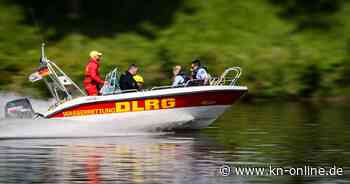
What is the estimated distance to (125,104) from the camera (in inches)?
936

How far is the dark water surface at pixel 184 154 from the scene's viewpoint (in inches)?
701

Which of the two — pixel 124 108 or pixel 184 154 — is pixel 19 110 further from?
pixel 184 154

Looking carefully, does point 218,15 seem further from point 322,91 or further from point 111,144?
point 111,144

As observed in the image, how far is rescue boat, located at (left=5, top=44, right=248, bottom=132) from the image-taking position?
23.7 metres

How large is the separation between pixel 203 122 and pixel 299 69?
14698 millimetres

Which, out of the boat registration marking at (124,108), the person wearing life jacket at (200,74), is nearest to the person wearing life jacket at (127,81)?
the boat registration marking at (124,108)

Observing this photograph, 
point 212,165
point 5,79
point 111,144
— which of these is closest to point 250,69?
point 5,79

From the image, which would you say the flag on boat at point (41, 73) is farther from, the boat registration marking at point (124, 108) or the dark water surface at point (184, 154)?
the dark water surface at point (184, 154)

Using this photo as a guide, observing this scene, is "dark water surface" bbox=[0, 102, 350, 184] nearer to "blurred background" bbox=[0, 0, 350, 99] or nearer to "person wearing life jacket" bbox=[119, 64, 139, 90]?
"person wearing life jacket" bbox=[119, 64, 139, 90]

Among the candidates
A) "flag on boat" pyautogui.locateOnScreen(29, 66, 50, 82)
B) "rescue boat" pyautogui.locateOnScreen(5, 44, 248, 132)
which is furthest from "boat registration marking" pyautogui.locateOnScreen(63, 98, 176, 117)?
"flag on boat" pyautogui.locateOnScreen(29, 66, 50, 82)

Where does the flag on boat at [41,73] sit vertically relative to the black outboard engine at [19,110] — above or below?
above

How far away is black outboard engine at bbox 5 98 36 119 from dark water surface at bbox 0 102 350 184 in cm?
88

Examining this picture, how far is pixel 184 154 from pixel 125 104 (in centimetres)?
338

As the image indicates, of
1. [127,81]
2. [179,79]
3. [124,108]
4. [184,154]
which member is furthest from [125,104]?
[184,154]
